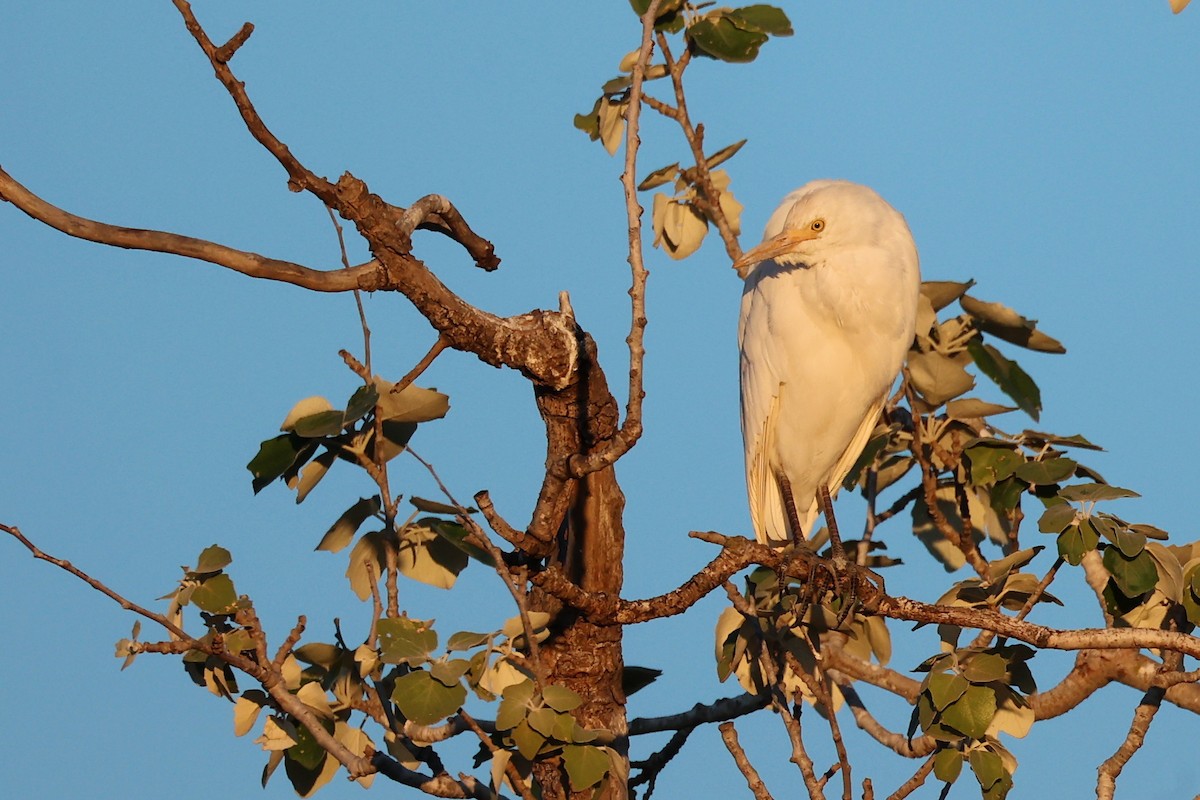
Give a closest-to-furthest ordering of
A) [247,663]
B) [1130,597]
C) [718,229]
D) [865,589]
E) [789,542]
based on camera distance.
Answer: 1. [247,663]
2. [1130,597]
3. [865,589]
4. [718,229]
5. [789,542]

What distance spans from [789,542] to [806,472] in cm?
37

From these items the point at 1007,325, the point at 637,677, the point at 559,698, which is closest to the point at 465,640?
the point at 559,698

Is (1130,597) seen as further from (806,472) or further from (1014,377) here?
(806,472)

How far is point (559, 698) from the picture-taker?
2639mm

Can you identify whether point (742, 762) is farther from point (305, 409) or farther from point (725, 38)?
point (725, 38)

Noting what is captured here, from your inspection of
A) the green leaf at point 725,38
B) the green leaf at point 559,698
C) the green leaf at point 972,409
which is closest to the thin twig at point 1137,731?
the green leaf at point 972,409

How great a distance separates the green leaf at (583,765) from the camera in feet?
8.82

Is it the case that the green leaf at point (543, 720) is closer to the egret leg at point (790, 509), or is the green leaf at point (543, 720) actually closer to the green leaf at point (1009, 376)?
the green leaf at point (1009, 376)

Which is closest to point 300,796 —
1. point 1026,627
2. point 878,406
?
point 1026,627

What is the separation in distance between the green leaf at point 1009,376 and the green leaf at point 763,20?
1265 millimetres

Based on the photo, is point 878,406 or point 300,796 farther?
point 878,406

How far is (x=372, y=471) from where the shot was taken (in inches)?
126

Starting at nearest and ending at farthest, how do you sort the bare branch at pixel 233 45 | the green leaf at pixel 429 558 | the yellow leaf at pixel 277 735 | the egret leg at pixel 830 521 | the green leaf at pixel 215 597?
1. the bare branch at pixel 233 45
2. the green leaf at pixel 215 597
3. the yellow leaf at pixel 277 735
4. the green leaf at pixel 429 558
5. the egret leg at pixel 830 521

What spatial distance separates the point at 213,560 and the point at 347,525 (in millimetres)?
503
